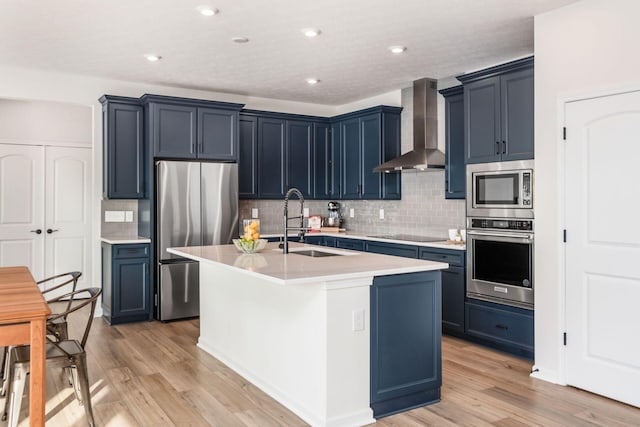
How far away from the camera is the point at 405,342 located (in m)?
3.17

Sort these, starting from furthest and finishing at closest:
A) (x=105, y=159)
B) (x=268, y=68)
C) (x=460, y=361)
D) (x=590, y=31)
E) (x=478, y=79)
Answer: (x=105, y=159) < (x=268, y=68) < (x=478, y=79) < (x=460, y=361) < (x=590, y=31)

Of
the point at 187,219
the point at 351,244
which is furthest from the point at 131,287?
the point at 351,244

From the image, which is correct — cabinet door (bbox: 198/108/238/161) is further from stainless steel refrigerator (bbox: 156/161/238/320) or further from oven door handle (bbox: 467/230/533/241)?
oven door handle (bbox: 467/230/533/241)

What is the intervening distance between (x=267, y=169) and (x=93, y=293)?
378 centimetres

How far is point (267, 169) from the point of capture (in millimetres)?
6684

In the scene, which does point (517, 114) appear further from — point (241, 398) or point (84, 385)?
point (84, 385)

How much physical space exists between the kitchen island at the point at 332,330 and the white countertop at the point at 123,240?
2.12 metres

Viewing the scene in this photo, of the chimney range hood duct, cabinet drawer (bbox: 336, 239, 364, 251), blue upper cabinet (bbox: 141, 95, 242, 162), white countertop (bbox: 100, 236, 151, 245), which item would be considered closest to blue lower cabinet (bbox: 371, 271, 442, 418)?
the chimney range hood duct

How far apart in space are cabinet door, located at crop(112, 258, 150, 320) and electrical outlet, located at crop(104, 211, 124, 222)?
0.70 meters

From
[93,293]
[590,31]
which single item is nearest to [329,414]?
[93,293]

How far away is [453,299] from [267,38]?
9.48ft

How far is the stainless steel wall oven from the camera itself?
4141mm

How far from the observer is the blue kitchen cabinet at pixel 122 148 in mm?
5598

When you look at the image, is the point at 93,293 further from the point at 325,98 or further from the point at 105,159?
the point at 325,98
